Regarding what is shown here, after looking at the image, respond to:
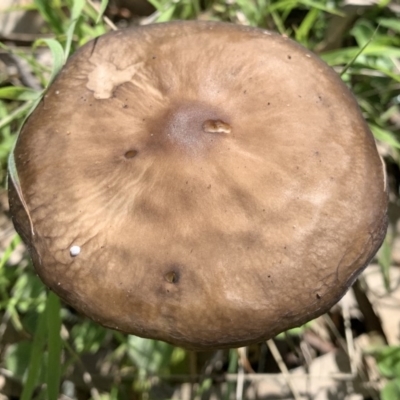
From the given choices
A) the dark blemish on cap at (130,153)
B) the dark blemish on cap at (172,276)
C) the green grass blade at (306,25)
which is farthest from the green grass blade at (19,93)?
the green grass blade at (306,25)

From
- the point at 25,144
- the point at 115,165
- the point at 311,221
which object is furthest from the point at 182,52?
the point at 311,221

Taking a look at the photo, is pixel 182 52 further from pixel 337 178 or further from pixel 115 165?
pixel 337 178

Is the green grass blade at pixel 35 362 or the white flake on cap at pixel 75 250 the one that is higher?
the white flake on cap at pixel 75 250

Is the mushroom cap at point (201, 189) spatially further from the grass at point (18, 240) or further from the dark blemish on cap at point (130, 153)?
the grass at point (18, 240)

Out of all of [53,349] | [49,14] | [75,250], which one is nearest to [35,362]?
[53,349]

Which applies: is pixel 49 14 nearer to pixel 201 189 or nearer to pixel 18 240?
pixel 18 240

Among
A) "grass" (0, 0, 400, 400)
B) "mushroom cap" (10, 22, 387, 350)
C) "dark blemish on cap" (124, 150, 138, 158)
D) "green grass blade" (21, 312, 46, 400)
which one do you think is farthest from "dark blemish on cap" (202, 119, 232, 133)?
"green grass blade" (21, 312, 46, 400)

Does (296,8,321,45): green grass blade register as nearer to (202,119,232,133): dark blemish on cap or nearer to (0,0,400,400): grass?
(0,0,400,400): grass
